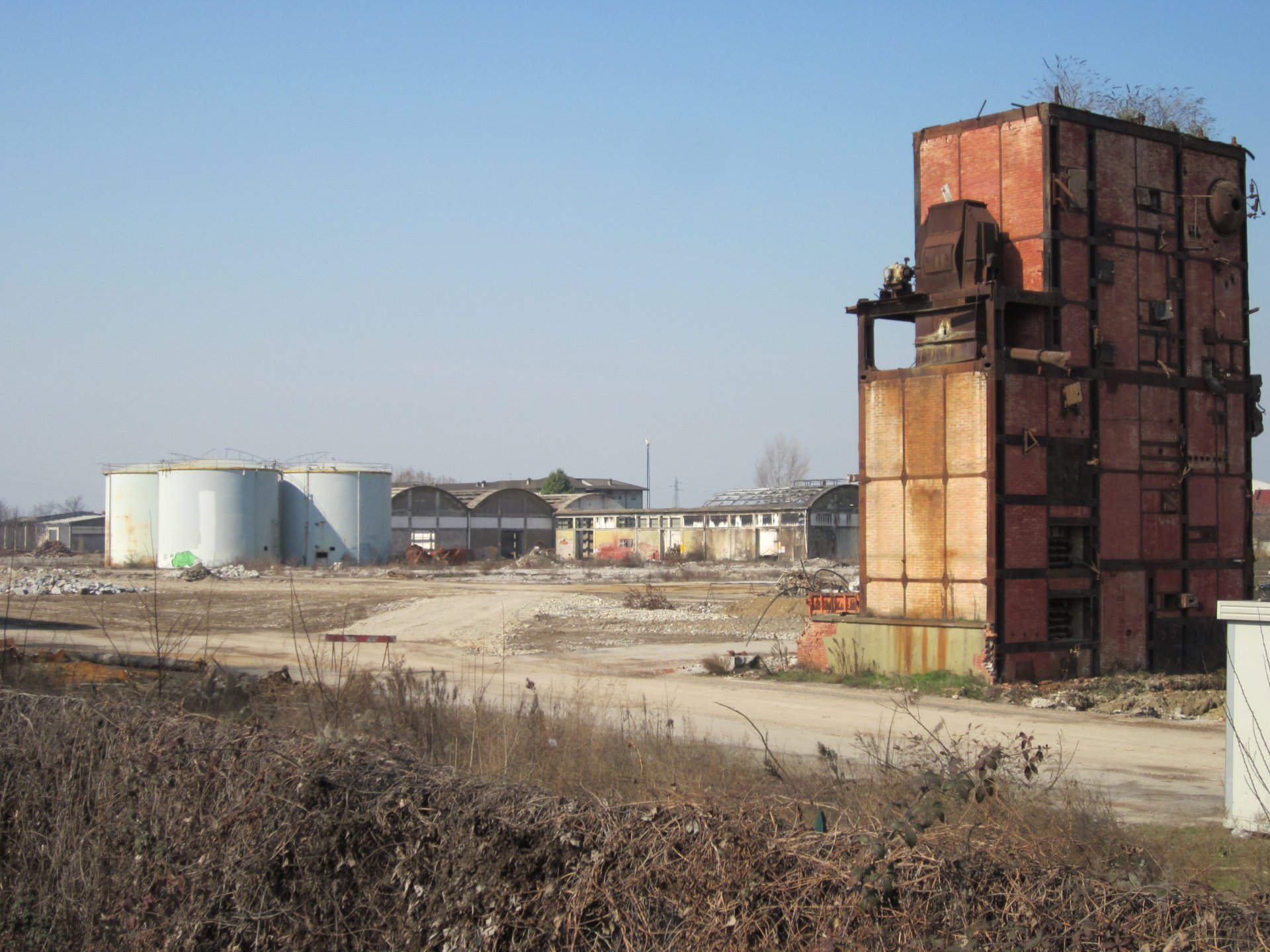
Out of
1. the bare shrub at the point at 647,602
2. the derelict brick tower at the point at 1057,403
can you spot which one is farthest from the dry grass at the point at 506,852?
the bare shrub at the point at 647,602

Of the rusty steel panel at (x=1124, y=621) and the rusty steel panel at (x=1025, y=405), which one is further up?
the rusty steel panel at (x=1025, y=405)

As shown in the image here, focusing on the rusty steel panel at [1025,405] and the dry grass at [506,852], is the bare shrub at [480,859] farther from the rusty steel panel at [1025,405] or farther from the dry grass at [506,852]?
the rusty steel panel at [1025,405]

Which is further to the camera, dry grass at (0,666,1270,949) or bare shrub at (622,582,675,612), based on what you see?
bare shrub at (622,582,675,612)

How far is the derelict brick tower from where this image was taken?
752 inches

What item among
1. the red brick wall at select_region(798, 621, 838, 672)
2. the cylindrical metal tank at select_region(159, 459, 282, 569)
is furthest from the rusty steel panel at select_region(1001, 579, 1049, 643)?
the cylindrical metal tank at select_region(159, 459, 282, 569)

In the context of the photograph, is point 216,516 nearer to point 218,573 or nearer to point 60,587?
point 218,573

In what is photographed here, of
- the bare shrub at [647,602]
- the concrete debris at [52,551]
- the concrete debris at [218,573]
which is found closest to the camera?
the bare shrub at [647,602]

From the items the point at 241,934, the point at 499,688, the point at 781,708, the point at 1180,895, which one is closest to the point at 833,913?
the point at 1180,895

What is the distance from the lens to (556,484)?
136 m

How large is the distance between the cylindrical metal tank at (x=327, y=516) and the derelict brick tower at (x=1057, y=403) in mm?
57468

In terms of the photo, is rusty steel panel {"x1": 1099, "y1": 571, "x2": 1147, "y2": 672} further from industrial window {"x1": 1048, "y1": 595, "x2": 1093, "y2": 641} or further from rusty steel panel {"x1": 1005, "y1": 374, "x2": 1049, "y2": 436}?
rusty steel panel {"x1": 1005, "y1": 374, "x2": 1049, "y2": 436}

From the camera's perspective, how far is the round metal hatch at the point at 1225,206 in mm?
21953

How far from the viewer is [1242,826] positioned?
8703 millimetres

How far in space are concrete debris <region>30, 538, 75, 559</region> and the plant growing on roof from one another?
53546 millimetres
